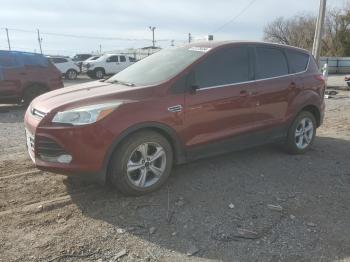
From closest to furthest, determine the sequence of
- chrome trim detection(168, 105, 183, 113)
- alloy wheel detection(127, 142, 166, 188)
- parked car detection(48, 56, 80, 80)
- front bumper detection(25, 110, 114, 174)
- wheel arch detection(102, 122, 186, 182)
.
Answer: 1. front bumper detection(25, 110, 114, 174)
2. wheel arch detection(102, 122, 186, 182)
3. alloy wheel detection(127, 142, 166, 188)
4. chrome trim detection(168, 105, 183, 113)
5. parked car detection(48, 56, 80, 80)

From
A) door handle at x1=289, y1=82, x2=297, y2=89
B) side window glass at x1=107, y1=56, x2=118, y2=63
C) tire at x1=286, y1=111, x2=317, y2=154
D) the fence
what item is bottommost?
the fence

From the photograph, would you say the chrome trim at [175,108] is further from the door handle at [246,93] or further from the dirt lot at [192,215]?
the door handle at [246,93]

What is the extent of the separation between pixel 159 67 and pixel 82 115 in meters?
1.51

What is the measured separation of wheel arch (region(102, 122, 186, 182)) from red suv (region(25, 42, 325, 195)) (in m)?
0.01

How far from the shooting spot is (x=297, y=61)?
6.59 meters


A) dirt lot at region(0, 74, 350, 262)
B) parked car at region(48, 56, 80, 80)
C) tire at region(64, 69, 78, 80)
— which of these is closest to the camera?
dirt lot at region(0, 74, 350, 262)

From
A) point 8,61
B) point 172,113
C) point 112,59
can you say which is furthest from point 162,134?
point 112,59

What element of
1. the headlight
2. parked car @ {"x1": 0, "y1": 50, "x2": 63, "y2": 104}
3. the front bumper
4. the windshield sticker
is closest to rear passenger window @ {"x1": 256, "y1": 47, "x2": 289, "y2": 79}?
the windshield sticker

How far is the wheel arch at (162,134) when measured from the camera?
172 inches

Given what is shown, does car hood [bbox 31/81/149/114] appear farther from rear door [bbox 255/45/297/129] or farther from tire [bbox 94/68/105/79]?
Answer: tire [bbox 94/68/105/79]

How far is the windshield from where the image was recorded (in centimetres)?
509

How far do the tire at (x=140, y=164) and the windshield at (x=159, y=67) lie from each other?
78 centimetres

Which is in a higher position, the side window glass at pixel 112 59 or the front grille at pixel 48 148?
the front grille at pixel 48 148

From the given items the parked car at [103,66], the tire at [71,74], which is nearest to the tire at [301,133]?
the parked car at [103,66]
